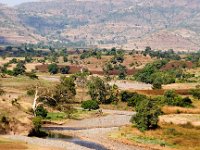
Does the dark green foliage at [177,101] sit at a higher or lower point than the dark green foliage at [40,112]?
lower

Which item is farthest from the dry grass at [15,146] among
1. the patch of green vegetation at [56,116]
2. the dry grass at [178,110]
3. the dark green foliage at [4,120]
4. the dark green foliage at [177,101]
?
the dark green foliage at [177,101]

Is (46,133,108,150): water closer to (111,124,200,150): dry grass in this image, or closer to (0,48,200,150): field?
(0,48,200,150): field

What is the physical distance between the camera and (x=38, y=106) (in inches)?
4535

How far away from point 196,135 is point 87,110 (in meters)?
42.4

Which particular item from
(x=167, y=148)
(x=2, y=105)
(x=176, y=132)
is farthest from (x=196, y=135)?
(x=2, y=105)

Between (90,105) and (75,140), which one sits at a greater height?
(90,105)

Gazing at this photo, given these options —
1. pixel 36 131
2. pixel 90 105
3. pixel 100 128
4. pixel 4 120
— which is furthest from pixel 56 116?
pixel 4 120

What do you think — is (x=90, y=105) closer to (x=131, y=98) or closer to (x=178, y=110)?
(x=131, y=98)

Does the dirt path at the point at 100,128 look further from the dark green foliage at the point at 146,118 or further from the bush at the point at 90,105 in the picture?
the dark green foliage at the point at 146,118

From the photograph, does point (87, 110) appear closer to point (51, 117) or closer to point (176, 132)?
point (51, 117)

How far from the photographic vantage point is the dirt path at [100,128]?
286 ft

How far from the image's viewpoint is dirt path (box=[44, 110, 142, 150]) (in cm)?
8731

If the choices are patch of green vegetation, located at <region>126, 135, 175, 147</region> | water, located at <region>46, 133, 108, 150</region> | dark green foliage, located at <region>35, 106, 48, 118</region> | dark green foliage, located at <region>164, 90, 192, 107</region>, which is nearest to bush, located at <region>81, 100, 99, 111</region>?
dark green foliage, located at <region>164, 90, 192, 107</region>

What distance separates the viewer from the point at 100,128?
106m
